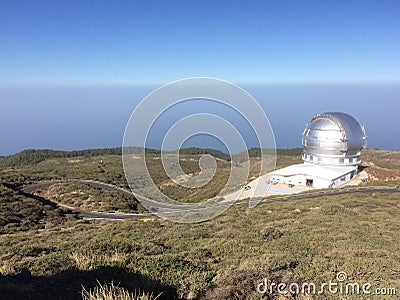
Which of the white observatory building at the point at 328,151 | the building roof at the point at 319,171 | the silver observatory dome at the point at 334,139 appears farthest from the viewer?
the silver observatory dome at the point at 334,139

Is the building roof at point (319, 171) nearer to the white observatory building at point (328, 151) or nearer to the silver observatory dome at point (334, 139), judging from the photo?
the white observatory building at point (328, 151)

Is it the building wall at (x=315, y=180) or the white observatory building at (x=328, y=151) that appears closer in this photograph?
the building wall at (x=315, y=180)

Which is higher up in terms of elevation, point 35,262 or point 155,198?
point 35,262

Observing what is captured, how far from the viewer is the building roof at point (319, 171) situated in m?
31.8

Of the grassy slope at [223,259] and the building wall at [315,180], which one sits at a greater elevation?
the grassy slope at [223,259]

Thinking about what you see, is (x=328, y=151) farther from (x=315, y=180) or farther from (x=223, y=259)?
(x=223, y=259)

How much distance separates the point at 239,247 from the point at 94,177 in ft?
139

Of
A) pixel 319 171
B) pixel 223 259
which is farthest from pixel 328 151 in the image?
pixel 223 259

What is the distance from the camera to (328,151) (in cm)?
3491

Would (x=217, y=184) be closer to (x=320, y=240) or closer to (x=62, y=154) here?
(x=320, y=240)

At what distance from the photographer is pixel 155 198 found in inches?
1238

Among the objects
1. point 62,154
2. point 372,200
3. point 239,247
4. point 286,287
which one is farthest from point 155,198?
point 62,154

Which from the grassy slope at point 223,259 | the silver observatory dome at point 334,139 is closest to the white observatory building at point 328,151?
the silver observatory dome at point 334,139

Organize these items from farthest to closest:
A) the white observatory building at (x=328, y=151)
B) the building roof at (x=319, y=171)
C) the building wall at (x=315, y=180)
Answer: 1. the white observatory building at (x=328, y=151)
2. the building roof at (x=319, y=171)
3. the building wall at (x=315, y=180)
